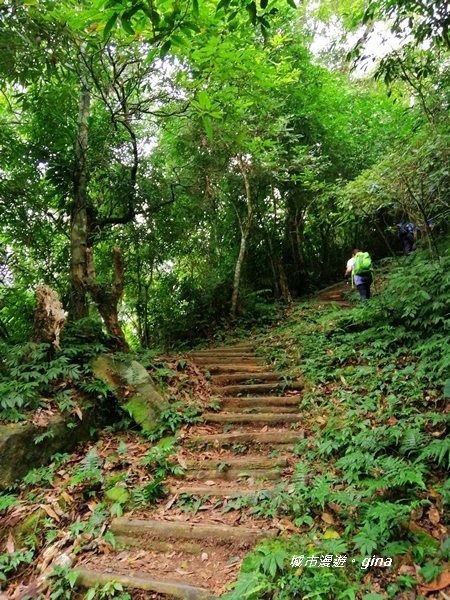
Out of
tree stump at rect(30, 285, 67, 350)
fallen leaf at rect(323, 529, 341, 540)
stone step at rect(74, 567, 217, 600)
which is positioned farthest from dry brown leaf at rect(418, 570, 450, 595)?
tree stump at rect(30, 285, 67, 350)

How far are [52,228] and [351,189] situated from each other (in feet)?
20.7

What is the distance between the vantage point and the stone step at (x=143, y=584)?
2.93 meters

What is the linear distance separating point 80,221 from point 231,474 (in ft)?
18.1

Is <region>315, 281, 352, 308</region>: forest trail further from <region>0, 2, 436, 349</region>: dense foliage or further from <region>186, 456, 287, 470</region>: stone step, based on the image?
<region>186, 456, 287, 470</region>: stone step

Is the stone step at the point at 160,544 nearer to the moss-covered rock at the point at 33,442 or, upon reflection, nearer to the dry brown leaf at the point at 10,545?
the dry brown leaf at the point at 10,545

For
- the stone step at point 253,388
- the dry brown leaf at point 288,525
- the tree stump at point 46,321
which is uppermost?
the tree stump at point 46,321

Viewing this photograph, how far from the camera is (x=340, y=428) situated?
15.1 ft

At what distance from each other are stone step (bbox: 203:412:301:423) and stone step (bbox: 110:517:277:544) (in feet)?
6.37

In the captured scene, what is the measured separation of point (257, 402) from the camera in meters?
6.07

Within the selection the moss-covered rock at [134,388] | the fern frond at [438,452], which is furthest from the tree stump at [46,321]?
the fern frond at [438,452]

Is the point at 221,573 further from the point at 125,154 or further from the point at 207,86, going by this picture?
the point at 125,154

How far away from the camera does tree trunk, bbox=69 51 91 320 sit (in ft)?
23.8

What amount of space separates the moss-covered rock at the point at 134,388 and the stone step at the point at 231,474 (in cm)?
104

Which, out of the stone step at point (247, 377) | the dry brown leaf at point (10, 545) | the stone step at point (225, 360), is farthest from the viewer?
the stone step at point (225, 360)
